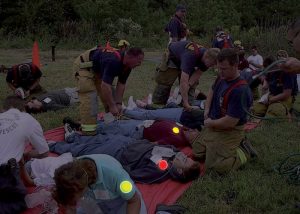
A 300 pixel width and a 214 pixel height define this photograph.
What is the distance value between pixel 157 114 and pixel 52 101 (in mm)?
1791

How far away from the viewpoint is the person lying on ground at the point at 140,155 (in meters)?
4.13

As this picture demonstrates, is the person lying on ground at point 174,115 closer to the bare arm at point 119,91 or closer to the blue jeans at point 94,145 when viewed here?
the bare arm at point 119,91

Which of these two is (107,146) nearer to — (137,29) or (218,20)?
(137,29)

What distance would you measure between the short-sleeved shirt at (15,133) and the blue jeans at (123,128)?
171cm

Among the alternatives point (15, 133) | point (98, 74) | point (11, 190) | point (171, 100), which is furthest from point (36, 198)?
point (171, 100)

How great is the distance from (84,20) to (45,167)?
15.8m

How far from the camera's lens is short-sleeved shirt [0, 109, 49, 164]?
3.46m

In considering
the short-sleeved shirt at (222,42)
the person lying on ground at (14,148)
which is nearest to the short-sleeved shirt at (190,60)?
the person lying on ground at (14,148)

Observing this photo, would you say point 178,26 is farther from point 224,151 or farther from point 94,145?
point 224,151

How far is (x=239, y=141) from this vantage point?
446 centimetres

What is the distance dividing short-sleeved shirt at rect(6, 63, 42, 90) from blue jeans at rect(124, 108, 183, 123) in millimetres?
1522

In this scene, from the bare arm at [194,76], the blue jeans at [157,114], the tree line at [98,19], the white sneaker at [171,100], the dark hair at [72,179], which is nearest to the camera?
the dark hair at [72,179]

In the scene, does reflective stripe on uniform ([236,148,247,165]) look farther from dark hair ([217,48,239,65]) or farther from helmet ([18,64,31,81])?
helmet ([18,64,31,81])

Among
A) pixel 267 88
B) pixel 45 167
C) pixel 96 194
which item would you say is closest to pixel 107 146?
pixel 45 167
